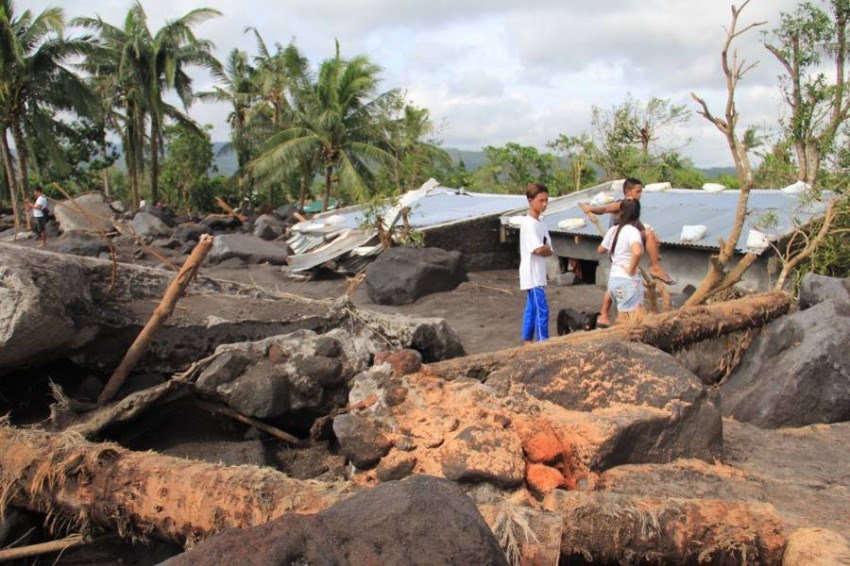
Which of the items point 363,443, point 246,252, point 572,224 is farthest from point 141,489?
point 246,252

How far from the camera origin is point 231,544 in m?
2.36

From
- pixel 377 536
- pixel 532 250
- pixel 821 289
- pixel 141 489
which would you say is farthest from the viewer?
pixel 821 289

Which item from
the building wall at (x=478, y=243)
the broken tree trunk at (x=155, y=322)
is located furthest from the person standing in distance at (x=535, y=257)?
the building wall at (x=478, y=243)

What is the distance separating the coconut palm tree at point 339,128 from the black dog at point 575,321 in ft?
51.5

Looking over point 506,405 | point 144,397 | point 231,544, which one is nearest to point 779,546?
point 506,405

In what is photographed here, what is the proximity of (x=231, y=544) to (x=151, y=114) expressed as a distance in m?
31.8

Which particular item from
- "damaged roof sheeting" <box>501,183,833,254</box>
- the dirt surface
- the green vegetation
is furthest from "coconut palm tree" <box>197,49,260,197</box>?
the dirt surface

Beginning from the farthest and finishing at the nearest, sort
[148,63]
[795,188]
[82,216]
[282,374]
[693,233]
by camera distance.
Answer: [148,63]
[82,216]
[795,188]
[693,233]
[282,374]

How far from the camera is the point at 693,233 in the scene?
41.0 feet

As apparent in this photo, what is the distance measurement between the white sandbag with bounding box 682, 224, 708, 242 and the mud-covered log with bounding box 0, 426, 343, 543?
1002 cm

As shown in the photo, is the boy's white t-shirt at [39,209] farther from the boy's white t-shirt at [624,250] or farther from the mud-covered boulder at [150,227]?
the boy's white t-shirt at [624,250]

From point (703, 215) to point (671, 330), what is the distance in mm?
7670

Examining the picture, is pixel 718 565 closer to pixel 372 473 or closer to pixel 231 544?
pixel 372 473

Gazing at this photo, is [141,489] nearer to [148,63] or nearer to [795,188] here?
[795,188]
